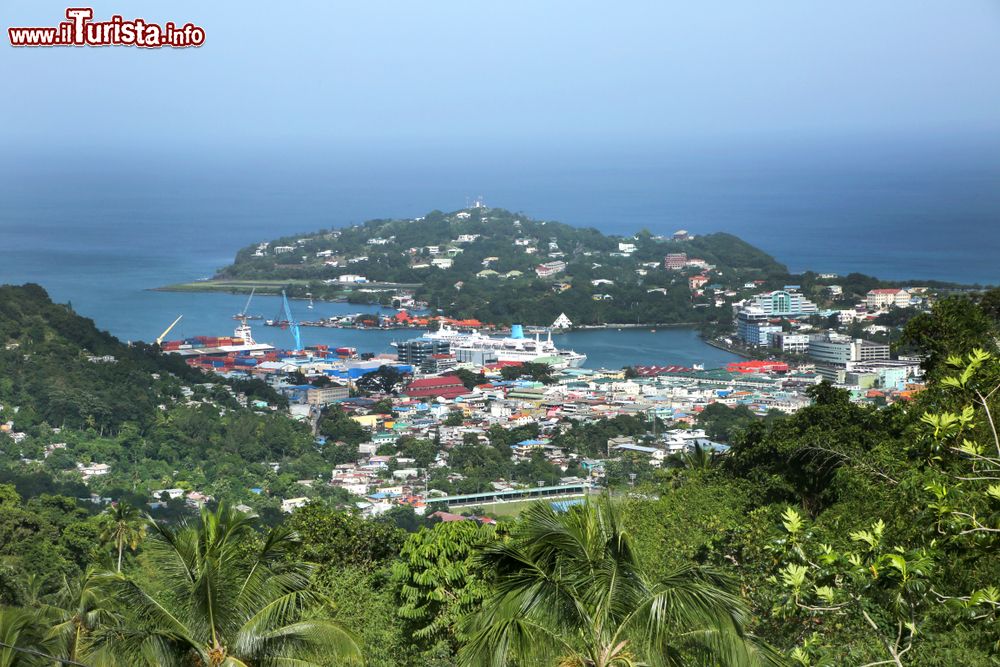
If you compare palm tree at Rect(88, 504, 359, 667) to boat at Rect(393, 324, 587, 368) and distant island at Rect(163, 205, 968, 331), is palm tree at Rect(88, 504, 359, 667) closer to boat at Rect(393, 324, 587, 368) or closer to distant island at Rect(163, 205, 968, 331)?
boat at Rect(393, 324, 587, 368)

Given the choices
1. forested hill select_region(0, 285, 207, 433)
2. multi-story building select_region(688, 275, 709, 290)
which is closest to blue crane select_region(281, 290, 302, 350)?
forested hill select_region(0, 285, 207, 433)

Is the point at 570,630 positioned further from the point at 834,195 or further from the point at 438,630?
the point at 834,195

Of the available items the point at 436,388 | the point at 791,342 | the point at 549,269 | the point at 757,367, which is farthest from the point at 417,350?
the point at 549,269

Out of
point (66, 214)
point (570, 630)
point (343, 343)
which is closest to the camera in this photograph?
point (570, 630)

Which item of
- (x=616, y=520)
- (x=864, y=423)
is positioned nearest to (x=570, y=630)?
(x=616, y=520)

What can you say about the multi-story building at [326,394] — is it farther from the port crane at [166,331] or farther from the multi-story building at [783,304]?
the multi-story building at [783,304]

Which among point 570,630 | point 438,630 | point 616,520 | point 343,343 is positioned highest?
point 616,520

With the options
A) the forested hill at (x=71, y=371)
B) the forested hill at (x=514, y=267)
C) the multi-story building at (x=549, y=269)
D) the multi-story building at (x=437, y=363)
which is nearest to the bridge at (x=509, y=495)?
the forested hill at (x=71, y=371)
